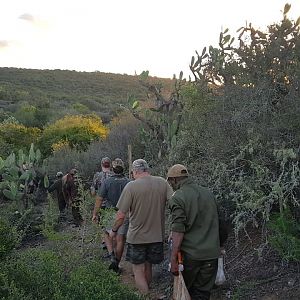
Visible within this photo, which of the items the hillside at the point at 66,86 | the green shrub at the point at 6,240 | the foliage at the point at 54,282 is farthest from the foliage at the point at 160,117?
the hillside at the point at 66,86

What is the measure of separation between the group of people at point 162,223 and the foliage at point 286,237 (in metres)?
1.02

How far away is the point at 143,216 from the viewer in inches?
225

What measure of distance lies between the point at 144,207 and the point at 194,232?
3.14 feet

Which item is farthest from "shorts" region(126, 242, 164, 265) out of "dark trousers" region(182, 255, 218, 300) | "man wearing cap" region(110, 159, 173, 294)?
"dark trousers" region(182, 255, 218, 300)

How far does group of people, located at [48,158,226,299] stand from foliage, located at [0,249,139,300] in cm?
81

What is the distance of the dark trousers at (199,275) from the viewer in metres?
4.91

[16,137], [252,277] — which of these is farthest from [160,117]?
[16,137]

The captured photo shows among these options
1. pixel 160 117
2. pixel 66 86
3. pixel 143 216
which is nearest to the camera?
pixel 143 216

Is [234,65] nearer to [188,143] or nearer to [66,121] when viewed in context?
[188,143]

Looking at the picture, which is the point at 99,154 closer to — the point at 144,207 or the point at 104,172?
the point at 104,172

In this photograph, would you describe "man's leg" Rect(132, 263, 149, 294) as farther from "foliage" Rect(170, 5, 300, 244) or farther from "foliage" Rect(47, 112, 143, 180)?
"foliage" Rect(47, 112, 143, 180)

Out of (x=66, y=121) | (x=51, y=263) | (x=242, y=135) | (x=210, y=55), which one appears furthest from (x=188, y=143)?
(x=66, y=121)

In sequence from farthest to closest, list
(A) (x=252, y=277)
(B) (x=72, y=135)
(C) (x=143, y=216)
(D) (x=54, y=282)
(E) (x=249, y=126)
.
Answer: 1. (B) (x=72, y=135)
2. (E) (x=249, y=126)
3. (A) (x=252, y=277)
4. (C) (x=143, y=216)
5. (D) (x=54, y=282)

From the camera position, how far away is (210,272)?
4980mm
